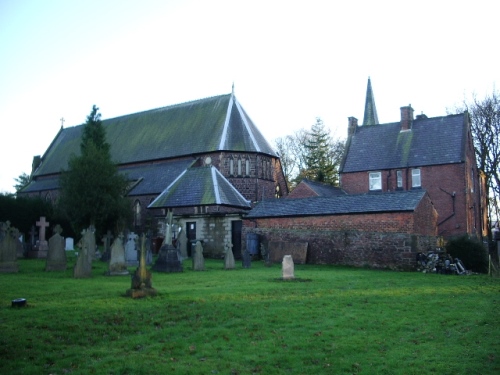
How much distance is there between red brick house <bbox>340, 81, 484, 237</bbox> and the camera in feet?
114

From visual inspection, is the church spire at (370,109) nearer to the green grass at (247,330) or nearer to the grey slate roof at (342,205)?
the grey slate roof at (342,205)

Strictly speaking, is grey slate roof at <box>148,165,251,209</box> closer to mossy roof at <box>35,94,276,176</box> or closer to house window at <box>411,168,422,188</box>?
mossy roof at <box>35,94,276,176</box>

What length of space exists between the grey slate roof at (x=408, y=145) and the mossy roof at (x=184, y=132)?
8064 mm

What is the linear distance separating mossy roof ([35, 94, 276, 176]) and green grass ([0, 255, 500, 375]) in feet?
93.5

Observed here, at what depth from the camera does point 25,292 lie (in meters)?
13.1

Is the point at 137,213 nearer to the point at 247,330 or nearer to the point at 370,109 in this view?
the point at 370,109

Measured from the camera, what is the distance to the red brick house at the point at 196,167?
107 ft

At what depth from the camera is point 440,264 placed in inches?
873

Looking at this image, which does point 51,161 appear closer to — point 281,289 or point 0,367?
point 281,289

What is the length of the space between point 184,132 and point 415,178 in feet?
67.9

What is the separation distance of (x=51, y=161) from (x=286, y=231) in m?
38.2

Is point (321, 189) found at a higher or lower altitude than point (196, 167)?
lower

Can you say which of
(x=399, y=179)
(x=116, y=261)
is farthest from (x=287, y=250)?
(x=399, y=179)

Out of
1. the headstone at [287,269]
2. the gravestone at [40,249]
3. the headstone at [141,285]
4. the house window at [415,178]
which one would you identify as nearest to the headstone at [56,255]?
the headstone at [141,285]
